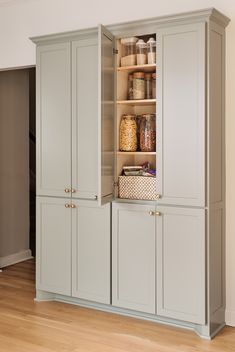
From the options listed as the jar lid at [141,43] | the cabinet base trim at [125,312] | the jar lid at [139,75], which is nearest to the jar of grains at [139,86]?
the jar lid at [139,75]

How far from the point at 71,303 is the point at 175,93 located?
78.9 inches

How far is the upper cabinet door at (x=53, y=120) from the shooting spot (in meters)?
3.96

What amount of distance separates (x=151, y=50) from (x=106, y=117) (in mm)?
645

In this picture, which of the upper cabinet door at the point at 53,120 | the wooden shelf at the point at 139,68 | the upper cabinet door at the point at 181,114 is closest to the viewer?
the upper cabinet door at the point at 181,114

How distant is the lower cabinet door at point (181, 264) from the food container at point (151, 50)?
116cm

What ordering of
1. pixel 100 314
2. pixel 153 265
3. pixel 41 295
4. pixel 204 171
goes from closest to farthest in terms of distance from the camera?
1. pixel 204 171
2. pixel 153 265
3. pixel 100 314
4. pixel 41 295

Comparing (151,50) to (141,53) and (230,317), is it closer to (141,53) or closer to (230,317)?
(141,53)

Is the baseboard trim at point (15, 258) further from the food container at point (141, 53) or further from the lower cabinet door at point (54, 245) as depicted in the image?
the food container at point (141, 53)

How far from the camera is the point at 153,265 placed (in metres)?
3.58

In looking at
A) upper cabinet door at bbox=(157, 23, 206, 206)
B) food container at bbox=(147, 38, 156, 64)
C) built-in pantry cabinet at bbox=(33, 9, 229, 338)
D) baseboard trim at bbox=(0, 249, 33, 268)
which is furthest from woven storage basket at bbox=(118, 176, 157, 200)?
baseboard trim at bbox=(0, 249, 33, 268)

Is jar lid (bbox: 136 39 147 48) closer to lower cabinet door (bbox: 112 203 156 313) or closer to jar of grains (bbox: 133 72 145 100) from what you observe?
jar of grains (bbox: 133 72 145 100)

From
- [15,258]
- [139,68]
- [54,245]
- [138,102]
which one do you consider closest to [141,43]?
[139,68]

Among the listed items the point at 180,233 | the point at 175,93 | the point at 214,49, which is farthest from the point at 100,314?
the point at 214,49

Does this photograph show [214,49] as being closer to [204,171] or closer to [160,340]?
[204,171]
